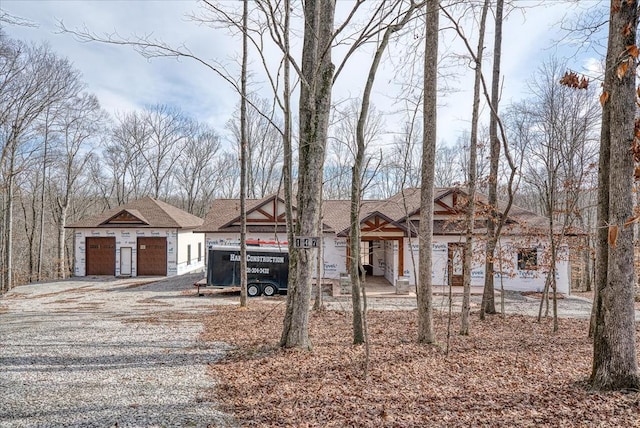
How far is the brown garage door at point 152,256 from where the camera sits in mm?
21891

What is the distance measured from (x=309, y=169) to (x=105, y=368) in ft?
13.8

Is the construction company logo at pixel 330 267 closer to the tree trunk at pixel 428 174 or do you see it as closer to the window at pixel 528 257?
the window at pixel 528 257

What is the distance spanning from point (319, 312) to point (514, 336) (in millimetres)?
4952

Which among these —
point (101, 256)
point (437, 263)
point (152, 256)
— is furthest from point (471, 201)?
point (101, 256)

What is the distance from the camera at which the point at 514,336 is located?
27.1ft

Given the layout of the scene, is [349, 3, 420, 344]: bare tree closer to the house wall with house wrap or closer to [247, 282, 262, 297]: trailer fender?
[247, 282, 262, 297]: trailer fender

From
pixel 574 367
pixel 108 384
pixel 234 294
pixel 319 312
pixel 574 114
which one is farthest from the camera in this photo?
pixel 574 114

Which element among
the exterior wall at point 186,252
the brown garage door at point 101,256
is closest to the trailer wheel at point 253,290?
the exterior wall at point 186,252

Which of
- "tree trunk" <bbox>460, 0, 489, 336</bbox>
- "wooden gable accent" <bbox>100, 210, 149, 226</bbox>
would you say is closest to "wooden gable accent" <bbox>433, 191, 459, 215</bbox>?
"tree trunk" <bbox>460, 0, 489, 336</bbox>

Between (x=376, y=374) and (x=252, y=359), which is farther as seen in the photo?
(x=252, y=359)

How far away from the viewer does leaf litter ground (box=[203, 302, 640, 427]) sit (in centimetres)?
400

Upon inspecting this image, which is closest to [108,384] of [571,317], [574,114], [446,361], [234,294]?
[446,361]

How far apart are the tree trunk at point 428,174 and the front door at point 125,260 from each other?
1924 centimetres

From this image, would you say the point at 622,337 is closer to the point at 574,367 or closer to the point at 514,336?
the point at 574,367
